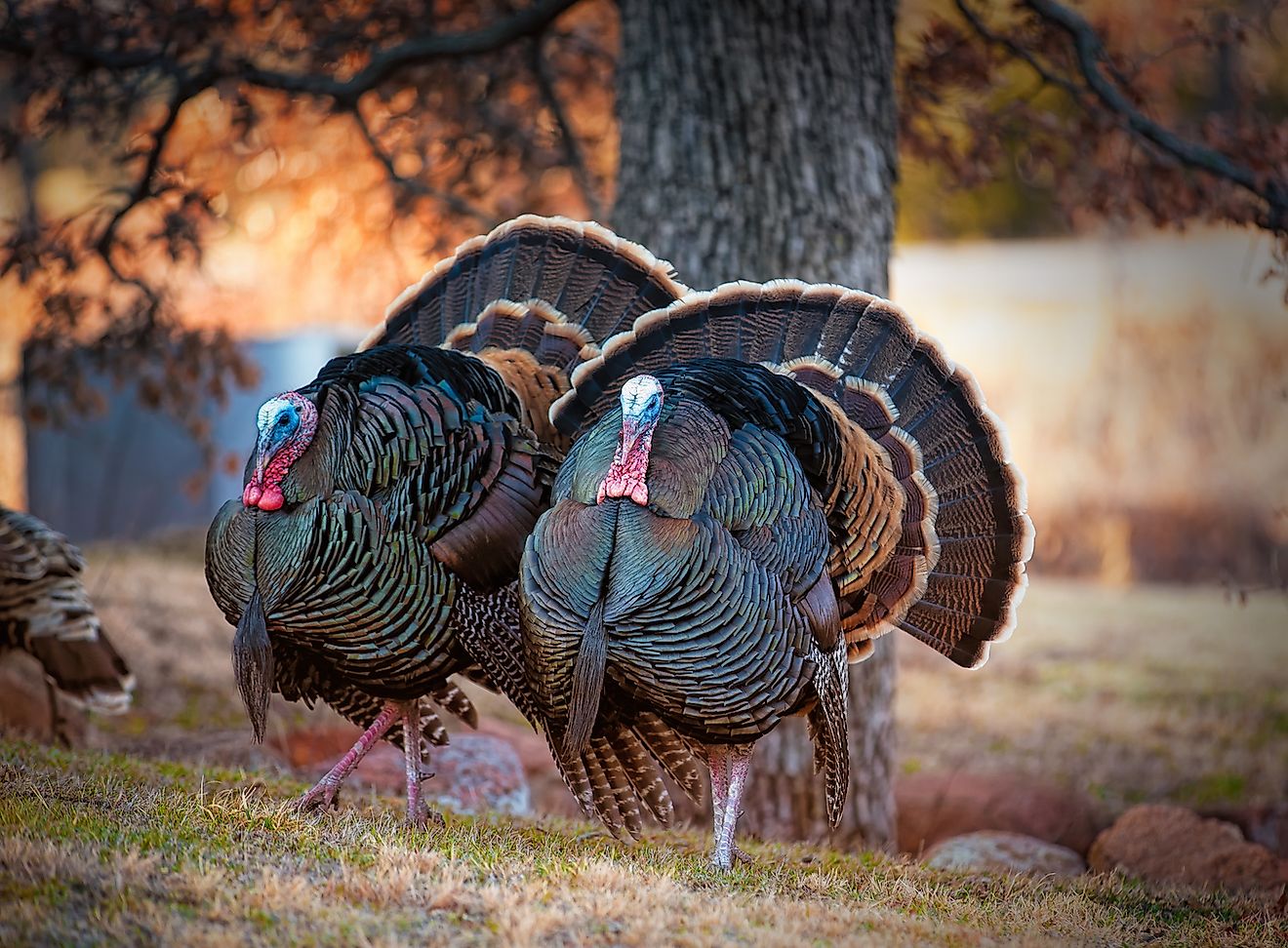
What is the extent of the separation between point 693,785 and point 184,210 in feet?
12.7

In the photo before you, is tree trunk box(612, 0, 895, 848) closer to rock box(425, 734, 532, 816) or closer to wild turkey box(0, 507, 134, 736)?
rock box(425, 734, 532, 816)

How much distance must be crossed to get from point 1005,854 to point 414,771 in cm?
251

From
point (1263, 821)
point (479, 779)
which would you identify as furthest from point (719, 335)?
point (1263, 821)

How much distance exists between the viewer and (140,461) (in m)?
11.2

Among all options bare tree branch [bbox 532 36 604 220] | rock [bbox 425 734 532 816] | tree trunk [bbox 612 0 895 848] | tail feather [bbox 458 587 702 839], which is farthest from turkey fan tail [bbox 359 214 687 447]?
bare tree branch [bbox 532 36 604 220]

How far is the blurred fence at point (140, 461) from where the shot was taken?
34.9 feet

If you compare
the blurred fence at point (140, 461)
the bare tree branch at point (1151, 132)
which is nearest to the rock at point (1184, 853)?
the bare tree branch at point (1151, 132)

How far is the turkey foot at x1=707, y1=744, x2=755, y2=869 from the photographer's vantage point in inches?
153

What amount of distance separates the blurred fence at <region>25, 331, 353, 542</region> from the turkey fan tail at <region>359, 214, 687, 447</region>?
6.32 meters

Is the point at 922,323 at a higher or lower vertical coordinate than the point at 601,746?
higher

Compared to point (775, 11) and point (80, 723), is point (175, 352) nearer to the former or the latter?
point (80, 723)

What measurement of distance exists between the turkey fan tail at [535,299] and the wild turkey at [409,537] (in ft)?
0.04

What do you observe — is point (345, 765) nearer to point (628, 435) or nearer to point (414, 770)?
point (414, 770)

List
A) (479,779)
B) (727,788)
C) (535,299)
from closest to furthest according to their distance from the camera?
(727,788) < (535,299) < (479,779)
